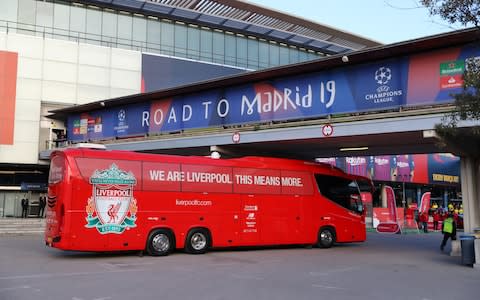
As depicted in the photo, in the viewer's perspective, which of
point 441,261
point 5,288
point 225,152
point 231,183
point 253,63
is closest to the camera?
point 5,288

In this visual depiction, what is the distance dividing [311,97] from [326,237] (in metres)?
5.79

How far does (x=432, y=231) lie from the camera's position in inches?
1432

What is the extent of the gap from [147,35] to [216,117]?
2403 cm

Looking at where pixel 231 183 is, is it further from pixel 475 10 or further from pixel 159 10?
pixel 159 10

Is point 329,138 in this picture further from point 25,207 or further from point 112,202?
point 25,207

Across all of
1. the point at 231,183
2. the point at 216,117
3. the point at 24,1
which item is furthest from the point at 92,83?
the point at 231,183

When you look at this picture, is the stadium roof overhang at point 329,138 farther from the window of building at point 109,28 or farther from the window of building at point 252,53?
the window of building at point 252,53

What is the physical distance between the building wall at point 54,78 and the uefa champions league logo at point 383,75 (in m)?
26.9

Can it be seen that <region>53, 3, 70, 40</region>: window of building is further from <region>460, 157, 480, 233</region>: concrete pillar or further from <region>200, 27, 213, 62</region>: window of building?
<region>460, 157, 480, 233</region>: concrete pillar

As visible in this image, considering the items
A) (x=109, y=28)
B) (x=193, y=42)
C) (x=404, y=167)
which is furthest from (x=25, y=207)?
(x=404, y=167)

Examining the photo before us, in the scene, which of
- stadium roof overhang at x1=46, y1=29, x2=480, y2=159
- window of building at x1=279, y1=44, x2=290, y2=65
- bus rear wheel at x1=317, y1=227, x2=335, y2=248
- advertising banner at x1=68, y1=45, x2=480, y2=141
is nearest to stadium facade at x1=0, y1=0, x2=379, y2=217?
window of building at x1=279, y1=44, x2=290, y2=65

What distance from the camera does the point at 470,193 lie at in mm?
18281

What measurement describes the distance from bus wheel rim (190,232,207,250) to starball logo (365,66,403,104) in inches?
297

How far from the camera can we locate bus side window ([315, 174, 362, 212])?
69.5 feet
